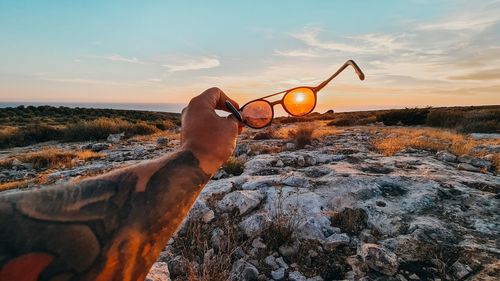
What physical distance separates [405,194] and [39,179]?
6069 millimetres

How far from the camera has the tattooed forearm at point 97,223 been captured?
2.39 feet

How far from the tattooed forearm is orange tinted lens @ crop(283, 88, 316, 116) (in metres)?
1.08

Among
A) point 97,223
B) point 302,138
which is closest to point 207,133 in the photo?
point 97,223

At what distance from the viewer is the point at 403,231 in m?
3.22

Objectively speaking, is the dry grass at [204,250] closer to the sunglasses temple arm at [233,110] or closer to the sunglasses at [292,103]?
the sunglasses at [292,103]

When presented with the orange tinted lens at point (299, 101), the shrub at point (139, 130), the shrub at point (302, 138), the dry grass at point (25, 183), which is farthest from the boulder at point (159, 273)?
the shrub at point (139, 130)

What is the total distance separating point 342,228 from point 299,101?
72.7 inches

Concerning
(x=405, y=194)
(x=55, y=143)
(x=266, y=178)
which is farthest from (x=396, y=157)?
(x=55, y=143)

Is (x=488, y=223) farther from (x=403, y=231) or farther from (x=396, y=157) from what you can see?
(x=396, y=157)

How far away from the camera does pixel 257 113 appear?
173cm

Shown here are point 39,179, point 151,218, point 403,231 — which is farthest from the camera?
point 39,179

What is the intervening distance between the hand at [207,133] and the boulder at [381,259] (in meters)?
1.98

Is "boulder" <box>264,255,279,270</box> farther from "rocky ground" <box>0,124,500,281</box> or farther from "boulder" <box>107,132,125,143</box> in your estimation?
"boulder" <box>107,132,125,143</box>

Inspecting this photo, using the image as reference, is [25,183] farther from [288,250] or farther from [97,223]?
[97,223]
